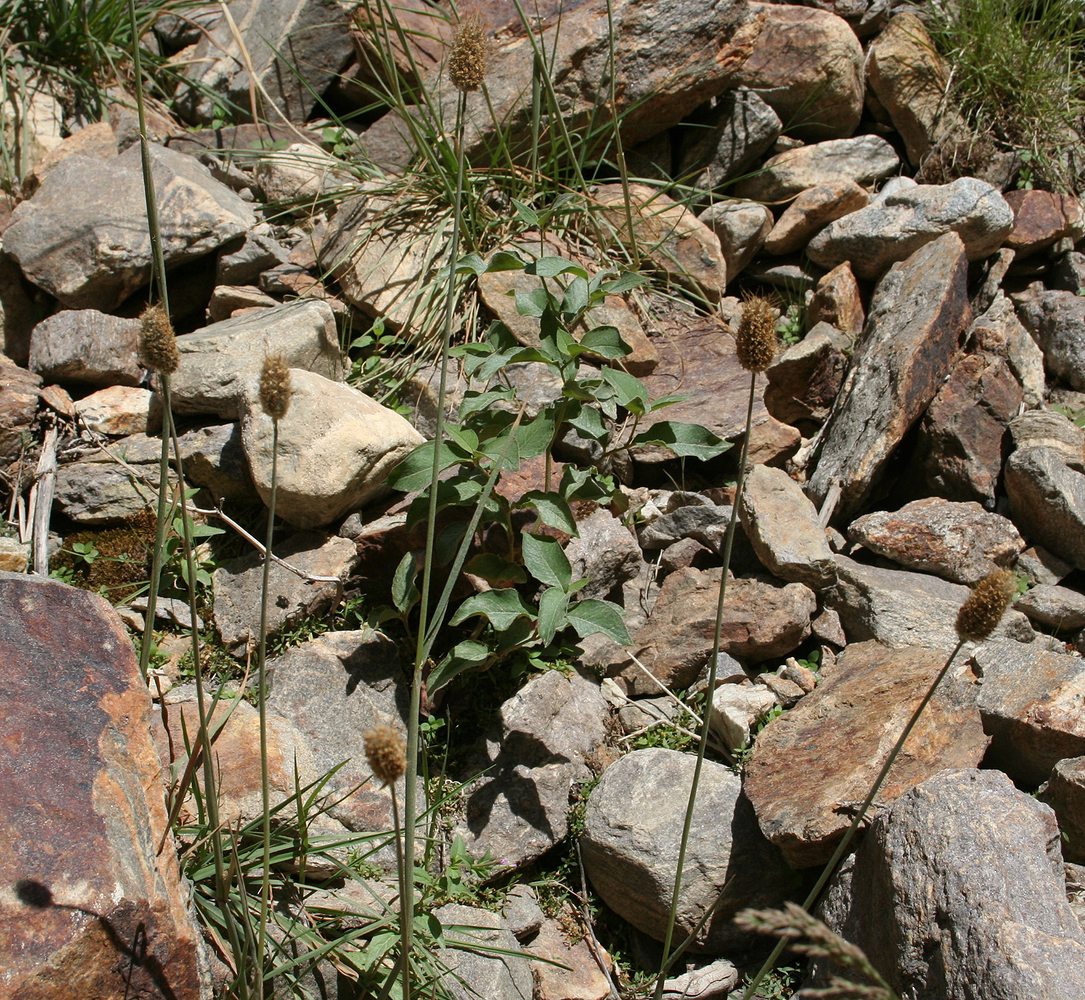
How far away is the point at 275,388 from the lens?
5.44 ft

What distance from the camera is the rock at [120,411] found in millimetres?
3574

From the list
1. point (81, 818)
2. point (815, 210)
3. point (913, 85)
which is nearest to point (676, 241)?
point (815, 210)

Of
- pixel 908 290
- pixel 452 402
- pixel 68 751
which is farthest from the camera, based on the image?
pixel 908 290

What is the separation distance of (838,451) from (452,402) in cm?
137

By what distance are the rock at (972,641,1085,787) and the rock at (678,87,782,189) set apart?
2.70 metres

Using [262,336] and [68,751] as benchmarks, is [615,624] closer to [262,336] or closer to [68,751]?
[68,751]

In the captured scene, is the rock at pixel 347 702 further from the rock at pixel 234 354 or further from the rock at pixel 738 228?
the rock at pixel 738 228

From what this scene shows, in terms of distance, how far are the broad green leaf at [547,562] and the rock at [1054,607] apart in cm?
157

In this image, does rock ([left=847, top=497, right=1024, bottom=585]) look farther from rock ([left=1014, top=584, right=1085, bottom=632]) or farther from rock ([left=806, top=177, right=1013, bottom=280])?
rock ([left=806, top=177, right=1013, bottom=280])

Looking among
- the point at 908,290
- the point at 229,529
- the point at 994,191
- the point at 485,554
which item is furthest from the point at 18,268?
the point at 994,191

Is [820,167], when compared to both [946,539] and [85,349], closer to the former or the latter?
[946,539]

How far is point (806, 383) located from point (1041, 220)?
1.40 m

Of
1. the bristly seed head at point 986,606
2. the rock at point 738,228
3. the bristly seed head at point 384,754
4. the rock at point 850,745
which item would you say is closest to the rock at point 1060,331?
the rock at point 738,228

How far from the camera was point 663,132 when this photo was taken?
16.4ft
